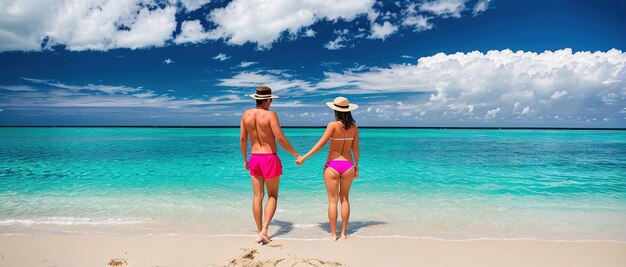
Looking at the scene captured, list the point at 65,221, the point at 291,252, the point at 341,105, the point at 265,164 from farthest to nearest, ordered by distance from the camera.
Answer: the point at 65,221, the point at 265,164, the point at 341,105, the point at 291,252

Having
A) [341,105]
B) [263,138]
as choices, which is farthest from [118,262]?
[341,105]

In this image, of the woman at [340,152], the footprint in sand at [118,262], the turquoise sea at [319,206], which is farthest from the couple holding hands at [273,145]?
the footprint in sand at [118,262]

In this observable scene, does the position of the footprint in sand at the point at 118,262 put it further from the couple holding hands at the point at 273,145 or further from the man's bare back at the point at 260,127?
the man's bare back at the point at 260,127

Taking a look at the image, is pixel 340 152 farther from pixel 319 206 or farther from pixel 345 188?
pixel 319 206

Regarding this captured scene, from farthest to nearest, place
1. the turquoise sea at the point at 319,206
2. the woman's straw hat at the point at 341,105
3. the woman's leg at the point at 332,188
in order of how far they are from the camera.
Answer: the turquoise sea at the point at 319,206 < the woman's leg at the point at 332,188 < the woman's straw hat at the point at 341,105

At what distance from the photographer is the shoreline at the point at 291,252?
4258mm

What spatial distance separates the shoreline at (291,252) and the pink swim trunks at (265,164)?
101cm

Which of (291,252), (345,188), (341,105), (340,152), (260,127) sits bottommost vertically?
(291,252)

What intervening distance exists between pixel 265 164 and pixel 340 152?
1087 millimetres

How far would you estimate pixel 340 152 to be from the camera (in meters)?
4.92

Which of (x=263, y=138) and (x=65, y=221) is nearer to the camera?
(x=263, y=138)

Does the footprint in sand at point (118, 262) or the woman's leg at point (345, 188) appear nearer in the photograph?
the footprint in sand at point (118, 262)

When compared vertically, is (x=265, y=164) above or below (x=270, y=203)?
above

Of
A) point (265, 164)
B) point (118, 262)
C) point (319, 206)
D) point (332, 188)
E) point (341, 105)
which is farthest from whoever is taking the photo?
point (319, 206)
